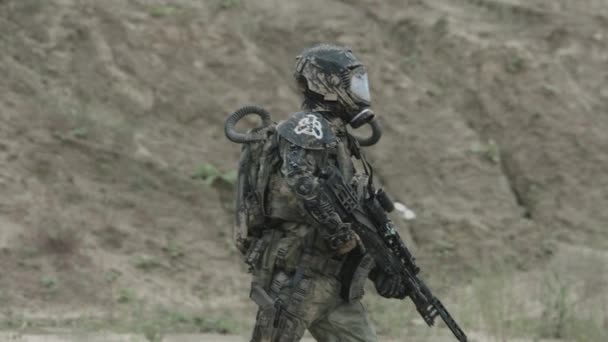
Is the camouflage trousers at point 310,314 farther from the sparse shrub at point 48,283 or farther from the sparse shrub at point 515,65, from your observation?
the sparse shrub at point 515,65

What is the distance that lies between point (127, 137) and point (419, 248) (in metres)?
3.34

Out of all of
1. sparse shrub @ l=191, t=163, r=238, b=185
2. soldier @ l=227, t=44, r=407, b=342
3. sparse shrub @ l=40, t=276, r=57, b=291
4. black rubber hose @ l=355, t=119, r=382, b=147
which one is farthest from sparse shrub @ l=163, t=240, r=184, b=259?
soldier @ l=227, t=44, r=407, b=342

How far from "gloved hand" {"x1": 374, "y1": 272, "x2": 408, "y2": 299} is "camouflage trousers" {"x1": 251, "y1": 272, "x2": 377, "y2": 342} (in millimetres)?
154

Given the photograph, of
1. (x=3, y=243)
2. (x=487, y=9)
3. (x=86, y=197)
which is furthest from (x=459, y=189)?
(x=3, y=243)

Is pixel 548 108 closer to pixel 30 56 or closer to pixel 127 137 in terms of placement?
pixel 127 137

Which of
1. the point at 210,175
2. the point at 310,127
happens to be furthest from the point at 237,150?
the point at 310,127

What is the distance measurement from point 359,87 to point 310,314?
118 centimetres

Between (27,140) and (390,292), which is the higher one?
(390,292)

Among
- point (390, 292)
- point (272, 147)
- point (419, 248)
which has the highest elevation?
point (272, 147)

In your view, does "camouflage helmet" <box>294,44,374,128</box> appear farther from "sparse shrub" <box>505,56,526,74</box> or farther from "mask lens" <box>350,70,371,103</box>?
"sparse shrub" <box>505,56,526,74</box>

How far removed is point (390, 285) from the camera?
571cm

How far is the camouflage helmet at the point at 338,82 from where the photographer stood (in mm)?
5695

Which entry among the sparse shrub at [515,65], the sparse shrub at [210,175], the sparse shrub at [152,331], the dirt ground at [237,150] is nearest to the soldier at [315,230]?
the sparse shrub at [152,331]

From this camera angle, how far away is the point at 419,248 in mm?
12062
